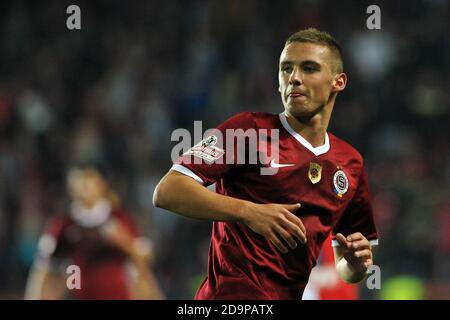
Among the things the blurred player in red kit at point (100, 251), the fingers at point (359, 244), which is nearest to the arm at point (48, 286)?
the blurred player in red kit at point (100, 251)

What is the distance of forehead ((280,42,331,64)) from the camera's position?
3900 mm

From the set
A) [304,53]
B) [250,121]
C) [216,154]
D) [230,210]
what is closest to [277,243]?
[230,210]

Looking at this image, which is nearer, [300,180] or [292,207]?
[292,207]

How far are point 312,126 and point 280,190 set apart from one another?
39cm

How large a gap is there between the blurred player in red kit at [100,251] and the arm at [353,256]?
3.36 metres

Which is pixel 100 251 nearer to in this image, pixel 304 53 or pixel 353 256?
pixel 353 256

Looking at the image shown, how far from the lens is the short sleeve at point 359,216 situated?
13.8ft

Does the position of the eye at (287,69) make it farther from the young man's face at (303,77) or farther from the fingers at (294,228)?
the fingers at (294,228)

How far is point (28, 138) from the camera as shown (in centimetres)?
1109

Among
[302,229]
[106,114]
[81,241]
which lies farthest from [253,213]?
[106,114]

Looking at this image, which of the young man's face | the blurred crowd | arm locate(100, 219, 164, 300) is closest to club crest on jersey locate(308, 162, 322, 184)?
the young man's face

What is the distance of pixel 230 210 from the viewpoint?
3.48m

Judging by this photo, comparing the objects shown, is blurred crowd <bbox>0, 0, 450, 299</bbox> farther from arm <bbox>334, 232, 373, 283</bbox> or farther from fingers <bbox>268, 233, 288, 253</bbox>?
fingers <bbox>268, 233, 288, 253</bbox>

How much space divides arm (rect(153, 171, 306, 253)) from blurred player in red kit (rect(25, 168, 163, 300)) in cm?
397
